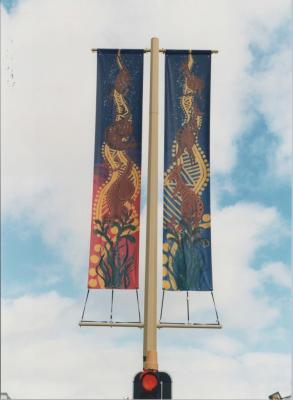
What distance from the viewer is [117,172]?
13.6m

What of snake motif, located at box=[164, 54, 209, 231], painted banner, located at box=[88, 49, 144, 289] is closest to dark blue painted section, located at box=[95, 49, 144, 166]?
painted banner, located at box=[88, 49, 144, 289]

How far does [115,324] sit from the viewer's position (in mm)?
12078

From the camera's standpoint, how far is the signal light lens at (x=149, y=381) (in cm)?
772

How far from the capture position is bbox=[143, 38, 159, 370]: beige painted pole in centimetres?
1156

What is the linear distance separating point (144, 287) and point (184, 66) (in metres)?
5.38

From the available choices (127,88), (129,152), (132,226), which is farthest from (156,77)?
(132,226)

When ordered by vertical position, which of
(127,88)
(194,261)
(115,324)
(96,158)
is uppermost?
(127,88)

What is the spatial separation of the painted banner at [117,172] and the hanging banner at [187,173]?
0.66m

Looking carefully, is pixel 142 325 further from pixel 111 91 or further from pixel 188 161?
pixel 111 91

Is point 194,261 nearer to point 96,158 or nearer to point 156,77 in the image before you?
point 96,158

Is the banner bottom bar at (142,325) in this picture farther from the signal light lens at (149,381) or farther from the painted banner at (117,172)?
the signal light lens at (149,381)

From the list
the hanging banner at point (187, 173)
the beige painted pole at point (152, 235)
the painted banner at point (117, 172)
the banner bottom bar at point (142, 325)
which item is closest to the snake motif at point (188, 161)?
the hanging banner at point (187, 173)

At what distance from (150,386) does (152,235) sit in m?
4.96

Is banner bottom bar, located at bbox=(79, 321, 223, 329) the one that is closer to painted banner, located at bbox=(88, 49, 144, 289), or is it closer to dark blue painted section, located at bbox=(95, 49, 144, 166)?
painted banner, located at bbox=(88, 49, 144, 289)
